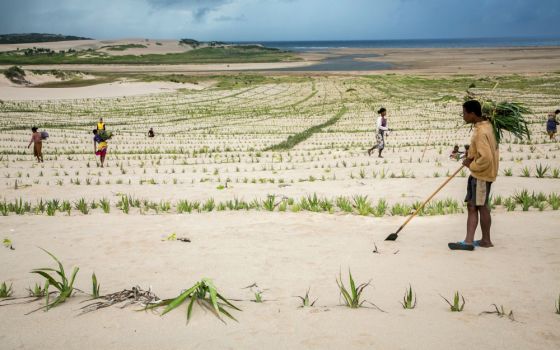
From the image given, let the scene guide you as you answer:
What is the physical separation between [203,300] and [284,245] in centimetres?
207

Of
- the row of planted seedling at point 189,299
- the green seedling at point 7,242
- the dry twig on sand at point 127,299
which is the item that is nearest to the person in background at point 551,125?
the row of planted seedling at point 189,299

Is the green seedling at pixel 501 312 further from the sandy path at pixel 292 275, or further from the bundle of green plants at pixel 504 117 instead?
the bundle of green plants at pixel 504 117

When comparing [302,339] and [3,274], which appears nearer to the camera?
[302,339]

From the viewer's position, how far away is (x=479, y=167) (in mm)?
5453

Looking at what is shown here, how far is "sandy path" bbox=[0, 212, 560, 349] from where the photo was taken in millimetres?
3619

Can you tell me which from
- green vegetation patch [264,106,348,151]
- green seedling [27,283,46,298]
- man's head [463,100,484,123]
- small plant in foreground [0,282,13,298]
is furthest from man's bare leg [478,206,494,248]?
green vegetation patch [264,106,348,151]

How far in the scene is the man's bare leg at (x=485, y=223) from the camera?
18.4 feet

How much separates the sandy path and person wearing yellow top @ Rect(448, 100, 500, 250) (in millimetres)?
289

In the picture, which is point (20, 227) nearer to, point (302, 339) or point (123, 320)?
point (123, 320)

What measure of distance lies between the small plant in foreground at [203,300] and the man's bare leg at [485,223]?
3275 millimetres

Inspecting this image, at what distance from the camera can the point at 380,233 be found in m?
6.68

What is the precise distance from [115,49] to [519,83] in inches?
4328

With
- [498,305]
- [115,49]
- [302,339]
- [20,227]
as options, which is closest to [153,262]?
[302,339]

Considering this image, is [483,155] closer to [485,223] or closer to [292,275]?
[485,223]
